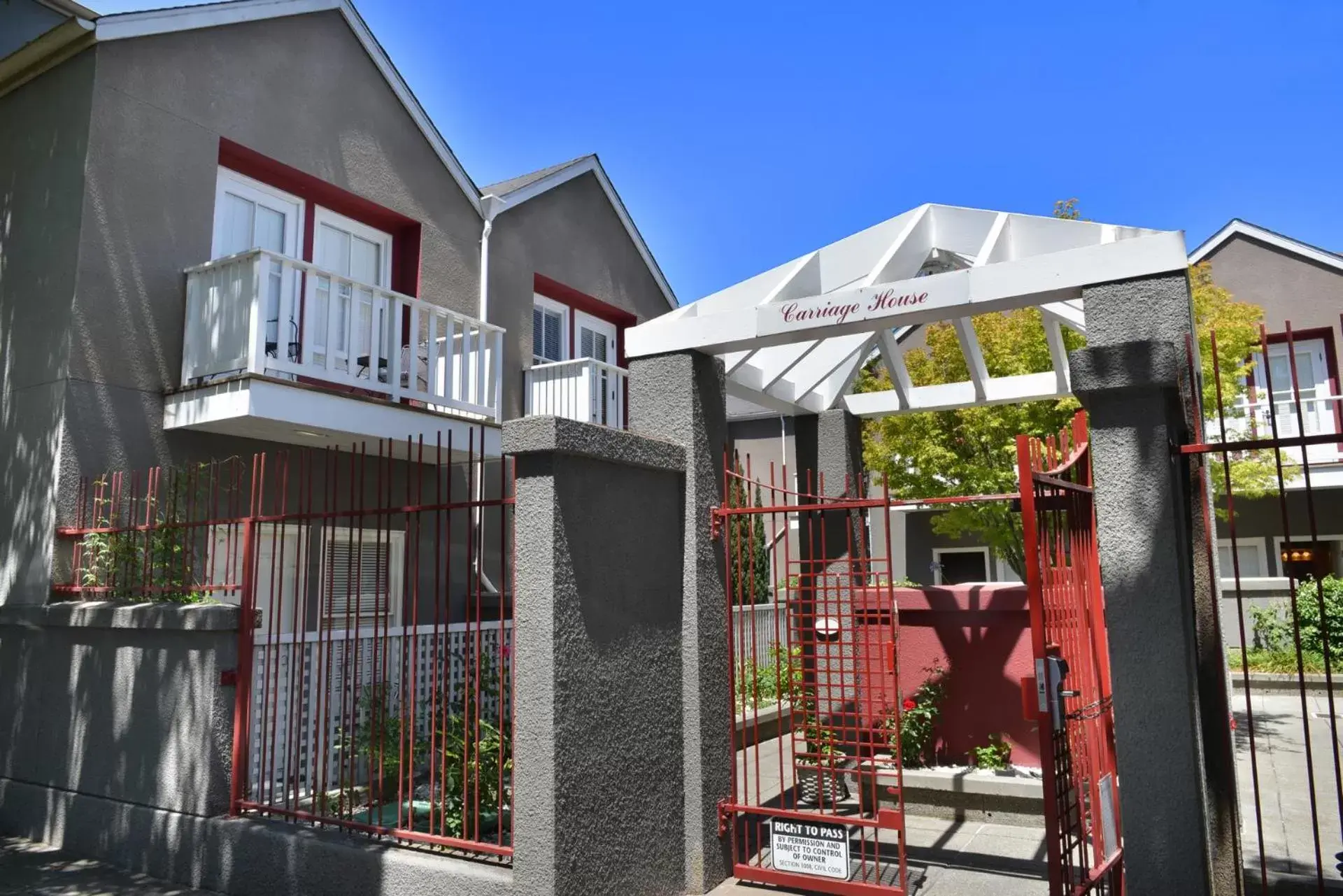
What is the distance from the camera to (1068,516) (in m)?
4.80

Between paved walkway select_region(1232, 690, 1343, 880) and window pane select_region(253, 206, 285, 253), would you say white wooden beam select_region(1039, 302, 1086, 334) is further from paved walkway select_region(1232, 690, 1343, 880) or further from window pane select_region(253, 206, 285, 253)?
window pane select_region(253, 206, 285, 253)

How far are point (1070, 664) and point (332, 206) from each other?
9.16 meters

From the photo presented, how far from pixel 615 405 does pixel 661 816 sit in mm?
7482

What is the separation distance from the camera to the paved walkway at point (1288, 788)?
6.20 metres

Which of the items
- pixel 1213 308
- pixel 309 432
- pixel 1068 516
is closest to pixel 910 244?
pixel 1068 516

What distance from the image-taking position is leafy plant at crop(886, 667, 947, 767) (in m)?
7.25

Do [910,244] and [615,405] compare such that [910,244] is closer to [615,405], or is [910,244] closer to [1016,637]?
[1016,637]

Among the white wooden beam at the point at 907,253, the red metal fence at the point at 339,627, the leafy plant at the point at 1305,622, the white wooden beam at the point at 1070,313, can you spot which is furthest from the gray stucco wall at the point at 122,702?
the leafy plant at the point at 1305,622

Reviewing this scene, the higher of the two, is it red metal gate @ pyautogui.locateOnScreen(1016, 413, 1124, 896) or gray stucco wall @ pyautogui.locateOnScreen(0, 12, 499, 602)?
gray stucco wall @ pyautogui.locateOnScreen(0, 12, 499, 602)

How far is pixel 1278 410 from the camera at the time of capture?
1994 cm

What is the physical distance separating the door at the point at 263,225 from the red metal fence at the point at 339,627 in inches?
51.2

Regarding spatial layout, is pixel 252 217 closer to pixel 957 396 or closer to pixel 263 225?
pixel 263 225

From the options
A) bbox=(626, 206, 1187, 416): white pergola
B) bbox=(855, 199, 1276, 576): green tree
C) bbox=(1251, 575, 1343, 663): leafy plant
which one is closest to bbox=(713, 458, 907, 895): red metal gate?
bbox=(626, 206, 1187, 416): white pergola

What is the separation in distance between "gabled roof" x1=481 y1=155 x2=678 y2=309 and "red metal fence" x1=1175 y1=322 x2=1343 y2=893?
8263mm
